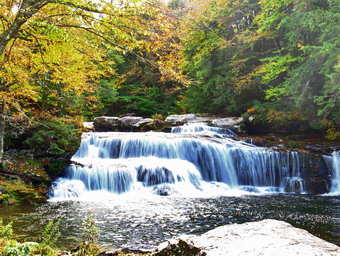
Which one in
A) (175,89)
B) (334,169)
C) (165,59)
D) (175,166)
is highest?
(175,89)

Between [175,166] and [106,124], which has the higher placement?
[106,124]

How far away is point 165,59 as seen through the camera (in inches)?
245

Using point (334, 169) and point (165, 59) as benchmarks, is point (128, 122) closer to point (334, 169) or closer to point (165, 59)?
point (334, 169)

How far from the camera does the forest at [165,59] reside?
494cm

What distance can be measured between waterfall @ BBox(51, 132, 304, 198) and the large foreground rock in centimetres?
742

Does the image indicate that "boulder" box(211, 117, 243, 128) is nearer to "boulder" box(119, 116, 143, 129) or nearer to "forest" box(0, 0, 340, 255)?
"forest" box(0, 0, 340, 255)

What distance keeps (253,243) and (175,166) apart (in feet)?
31.8

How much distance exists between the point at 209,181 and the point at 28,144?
25.5 feet

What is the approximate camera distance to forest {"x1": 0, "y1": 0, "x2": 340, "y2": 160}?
4.94 meters

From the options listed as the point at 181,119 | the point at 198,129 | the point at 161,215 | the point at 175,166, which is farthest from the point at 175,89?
the point at 161,215

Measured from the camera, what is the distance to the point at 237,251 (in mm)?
2666

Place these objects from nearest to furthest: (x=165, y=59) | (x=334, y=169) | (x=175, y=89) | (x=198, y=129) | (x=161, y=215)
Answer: (x=165, y=59), (x=161, y=215), (x=334, y=169), (x=175, y=89), (x=198, y=129)

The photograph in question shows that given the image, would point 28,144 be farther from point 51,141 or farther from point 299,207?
point 299,207

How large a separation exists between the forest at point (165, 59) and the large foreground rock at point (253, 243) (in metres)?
2.65
